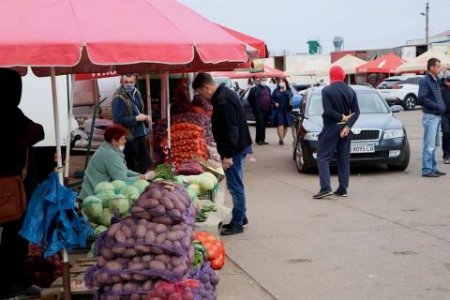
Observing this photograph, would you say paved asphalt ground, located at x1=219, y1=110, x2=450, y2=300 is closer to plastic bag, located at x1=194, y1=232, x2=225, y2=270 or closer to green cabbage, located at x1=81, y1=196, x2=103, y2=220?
plastic bag, located at x1=194, y1=232, x2=225, y2=270

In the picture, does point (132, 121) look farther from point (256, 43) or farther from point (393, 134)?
point (393, 134)

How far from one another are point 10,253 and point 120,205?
1.02 meters

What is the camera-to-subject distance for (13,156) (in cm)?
514

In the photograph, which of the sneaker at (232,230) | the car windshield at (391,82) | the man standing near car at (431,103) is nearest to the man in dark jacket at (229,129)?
the sneaker at (232,230)

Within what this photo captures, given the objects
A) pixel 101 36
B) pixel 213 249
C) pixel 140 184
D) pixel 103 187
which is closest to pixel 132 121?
pixel 140 184

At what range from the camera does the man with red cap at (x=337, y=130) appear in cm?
979

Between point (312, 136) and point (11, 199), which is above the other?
point (11, 199)

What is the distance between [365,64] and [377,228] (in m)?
36.1

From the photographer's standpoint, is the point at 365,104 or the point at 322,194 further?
the point at 365,104

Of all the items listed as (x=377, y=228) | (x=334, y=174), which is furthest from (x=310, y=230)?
(x=334, y=174)

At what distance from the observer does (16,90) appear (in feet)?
17.3

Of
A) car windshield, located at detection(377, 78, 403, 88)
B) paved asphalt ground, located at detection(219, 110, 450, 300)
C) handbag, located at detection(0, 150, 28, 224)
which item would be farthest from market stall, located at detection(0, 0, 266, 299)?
car windshield, located at detection(377, 78, 403, 88)

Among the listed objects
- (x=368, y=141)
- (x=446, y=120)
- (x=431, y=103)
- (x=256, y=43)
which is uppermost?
(x=256, y=43)

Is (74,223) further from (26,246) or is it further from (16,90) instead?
(16,90)
